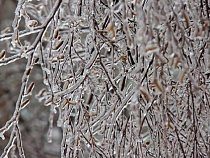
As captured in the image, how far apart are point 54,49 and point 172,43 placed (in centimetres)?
61

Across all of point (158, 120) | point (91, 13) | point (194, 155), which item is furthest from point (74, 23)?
point (194, 155)

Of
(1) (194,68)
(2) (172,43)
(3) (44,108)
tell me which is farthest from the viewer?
(3) (44,108)

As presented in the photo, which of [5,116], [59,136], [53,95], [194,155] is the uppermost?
[53,95]

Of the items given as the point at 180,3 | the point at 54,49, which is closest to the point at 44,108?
the point at 54,49

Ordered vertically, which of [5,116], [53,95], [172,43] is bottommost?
[5,116]

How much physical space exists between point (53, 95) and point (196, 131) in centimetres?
38

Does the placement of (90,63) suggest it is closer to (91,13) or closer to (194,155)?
(91,13)

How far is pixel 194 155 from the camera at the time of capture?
109 centimetres

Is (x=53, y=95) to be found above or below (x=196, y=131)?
above

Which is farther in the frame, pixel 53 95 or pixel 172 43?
pixel 53 95

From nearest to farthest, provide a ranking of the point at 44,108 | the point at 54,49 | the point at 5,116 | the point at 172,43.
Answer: the point at 172,43
the point at 54,49
the point at 5,116
the point at 44,108

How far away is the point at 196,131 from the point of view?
3.59ft

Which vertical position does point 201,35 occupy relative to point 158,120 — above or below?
above

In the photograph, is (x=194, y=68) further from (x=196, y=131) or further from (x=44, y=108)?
(x=44, y=108)
